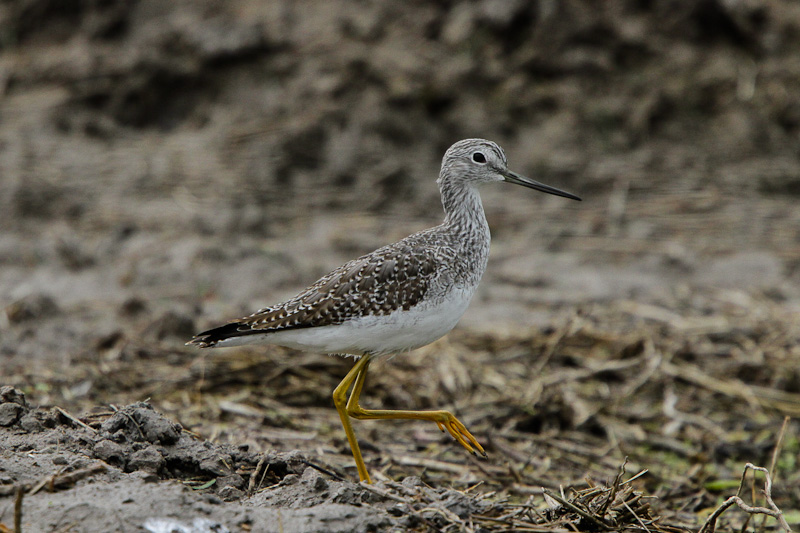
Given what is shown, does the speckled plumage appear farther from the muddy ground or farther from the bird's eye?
the muddy ground

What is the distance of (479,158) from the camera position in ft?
20.0

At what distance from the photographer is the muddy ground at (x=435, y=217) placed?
714 centimetres

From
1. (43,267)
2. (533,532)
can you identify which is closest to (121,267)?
(43,267)

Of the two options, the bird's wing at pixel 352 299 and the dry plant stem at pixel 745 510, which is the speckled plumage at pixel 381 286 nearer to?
the bird's wing at pixel 352 299

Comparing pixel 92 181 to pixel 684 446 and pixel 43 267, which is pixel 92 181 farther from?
pixel 684 446

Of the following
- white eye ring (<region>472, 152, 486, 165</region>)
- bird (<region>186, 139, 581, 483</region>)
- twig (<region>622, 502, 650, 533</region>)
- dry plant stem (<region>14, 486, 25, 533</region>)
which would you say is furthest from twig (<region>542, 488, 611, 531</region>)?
white eye ring (<region>472, 152, 486, 165</region>)

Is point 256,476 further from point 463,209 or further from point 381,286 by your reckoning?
point 463,209

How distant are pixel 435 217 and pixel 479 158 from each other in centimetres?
545

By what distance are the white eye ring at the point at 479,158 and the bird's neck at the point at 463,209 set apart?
175 millimetres

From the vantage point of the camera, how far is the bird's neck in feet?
19.4

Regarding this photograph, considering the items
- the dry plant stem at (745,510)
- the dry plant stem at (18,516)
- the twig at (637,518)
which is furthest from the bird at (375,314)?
the dry plant stem at (18,516)

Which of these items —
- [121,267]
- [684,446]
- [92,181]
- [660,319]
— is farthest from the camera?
[92,181]

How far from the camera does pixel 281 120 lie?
38.9 ft

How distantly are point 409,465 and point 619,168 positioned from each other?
681 cm
